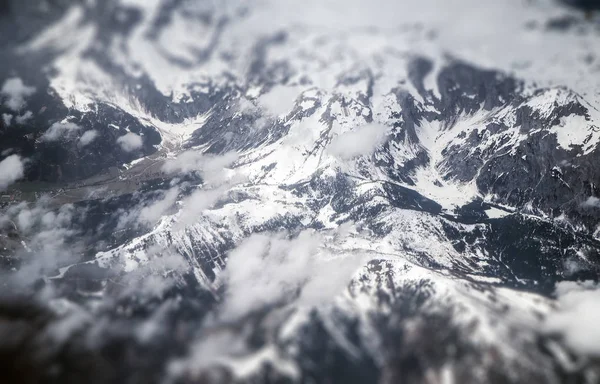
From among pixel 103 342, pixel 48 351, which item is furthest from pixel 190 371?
pixel 48 351

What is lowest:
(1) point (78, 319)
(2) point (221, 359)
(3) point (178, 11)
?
(2) point (221, 359)

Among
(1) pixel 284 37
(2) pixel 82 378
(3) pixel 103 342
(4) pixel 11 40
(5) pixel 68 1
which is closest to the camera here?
(5) pixel 68 1

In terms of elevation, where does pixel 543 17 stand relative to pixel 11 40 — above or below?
below

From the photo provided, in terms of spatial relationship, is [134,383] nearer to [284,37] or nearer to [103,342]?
[103,342]

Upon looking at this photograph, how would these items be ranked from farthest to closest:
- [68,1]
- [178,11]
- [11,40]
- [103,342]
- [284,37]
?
[284,37] → [103,342] → [178,11] → [11,40] → [68,1]

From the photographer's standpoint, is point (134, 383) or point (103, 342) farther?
point (103, 342)

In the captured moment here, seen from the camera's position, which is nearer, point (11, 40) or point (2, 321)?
point (11, 40)

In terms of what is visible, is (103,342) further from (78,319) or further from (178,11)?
(178,11)

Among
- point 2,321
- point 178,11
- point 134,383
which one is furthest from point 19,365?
point 178,11

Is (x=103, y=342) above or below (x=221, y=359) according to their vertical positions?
above
